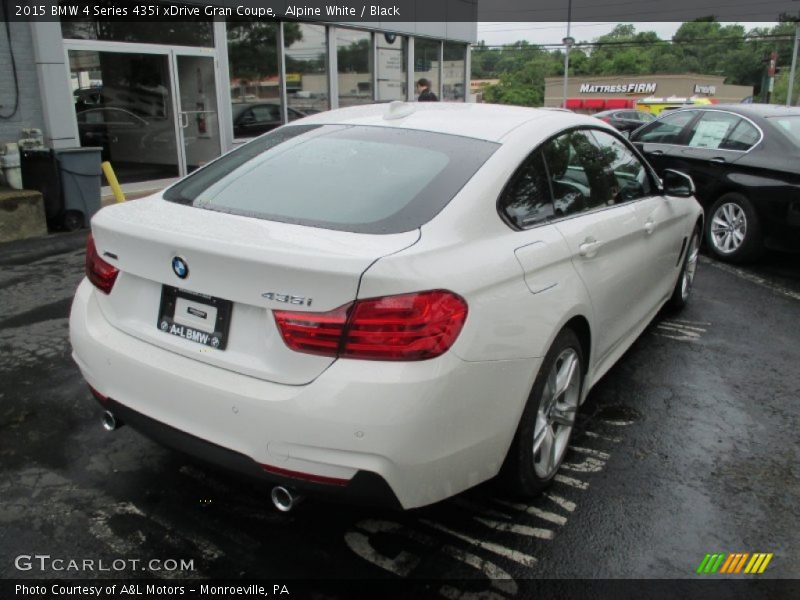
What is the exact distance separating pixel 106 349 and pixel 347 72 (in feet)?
45.9

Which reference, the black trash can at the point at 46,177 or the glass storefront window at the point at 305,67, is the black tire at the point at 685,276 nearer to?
the black trash can at the point at 46,177

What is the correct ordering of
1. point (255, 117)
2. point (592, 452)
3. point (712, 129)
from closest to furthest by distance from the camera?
point (592, 452)
point (712, 129)
point (255, 117)

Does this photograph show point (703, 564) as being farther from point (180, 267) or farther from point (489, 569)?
point (180, 267)

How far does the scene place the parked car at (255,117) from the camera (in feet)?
41.6

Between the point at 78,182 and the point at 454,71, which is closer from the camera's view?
the point at 78,182

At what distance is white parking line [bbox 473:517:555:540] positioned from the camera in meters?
2.73

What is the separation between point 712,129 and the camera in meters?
7.62

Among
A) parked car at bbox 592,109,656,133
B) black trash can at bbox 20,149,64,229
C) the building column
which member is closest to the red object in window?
parked car at bbox 592,109,656,133

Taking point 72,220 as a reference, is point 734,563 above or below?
below

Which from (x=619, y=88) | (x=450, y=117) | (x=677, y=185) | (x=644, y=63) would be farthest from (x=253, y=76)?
(x=644, y=63)

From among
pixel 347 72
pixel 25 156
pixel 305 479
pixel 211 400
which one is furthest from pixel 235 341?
pixel 347 72

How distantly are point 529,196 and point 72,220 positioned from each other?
704 cm

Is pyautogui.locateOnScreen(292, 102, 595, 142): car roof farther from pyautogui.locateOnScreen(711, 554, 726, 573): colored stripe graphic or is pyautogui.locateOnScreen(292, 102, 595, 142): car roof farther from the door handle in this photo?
pyautogui.locateOnScreen(711, 554, 726, 573): colored stripe graphic

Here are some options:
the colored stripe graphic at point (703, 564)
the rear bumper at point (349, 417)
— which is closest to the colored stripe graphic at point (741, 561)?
the colored stripe graphic at point (703, 564)
